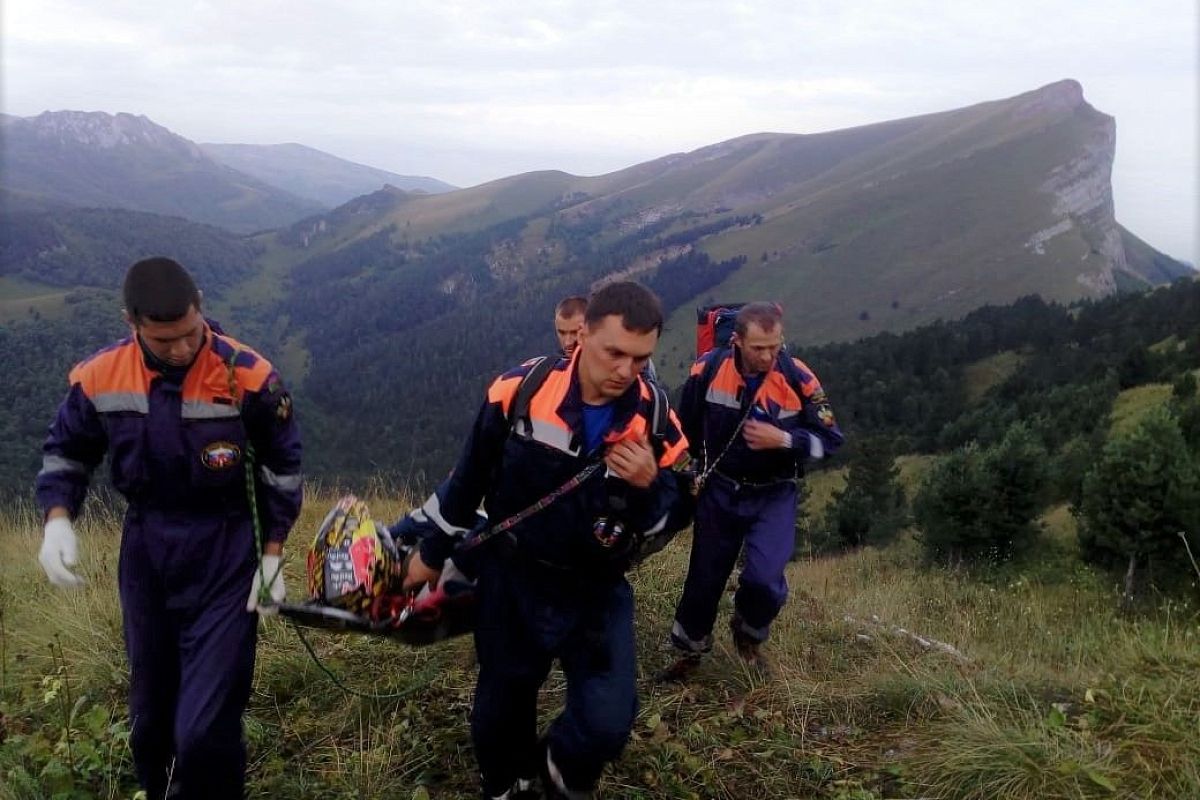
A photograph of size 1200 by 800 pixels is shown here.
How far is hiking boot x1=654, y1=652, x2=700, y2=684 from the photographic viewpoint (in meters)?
4.21

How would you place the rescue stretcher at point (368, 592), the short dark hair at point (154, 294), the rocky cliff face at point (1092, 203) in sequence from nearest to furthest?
the short dark hair at point (154, 294) → the rescue stretcher at point (368, 592) → the rocky cliff face at point (1092, 203)

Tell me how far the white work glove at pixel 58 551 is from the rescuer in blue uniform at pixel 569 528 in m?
1.14

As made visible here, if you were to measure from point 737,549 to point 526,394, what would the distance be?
1.97m

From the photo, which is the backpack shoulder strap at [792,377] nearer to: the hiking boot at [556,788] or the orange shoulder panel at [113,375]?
the hiking boot at [556,788]

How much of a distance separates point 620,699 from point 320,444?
91431 mm

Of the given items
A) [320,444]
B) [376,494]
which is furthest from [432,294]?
[376,494]

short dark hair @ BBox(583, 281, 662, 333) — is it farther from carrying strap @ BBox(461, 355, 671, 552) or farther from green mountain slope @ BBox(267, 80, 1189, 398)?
green mountain slope @ BBox(267, 80, 1189, 398)

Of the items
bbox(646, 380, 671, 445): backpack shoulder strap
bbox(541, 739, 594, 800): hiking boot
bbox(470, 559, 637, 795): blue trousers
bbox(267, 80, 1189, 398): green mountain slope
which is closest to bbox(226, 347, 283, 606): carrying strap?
bbox(470, 559, 637, 795): blue trousers

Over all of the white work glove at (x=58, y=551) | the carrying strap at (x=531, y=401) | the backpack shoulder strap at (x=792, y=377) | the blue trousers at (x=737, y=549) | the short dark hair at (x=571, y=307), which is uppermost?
the short dark hair at (x=571, y=307)

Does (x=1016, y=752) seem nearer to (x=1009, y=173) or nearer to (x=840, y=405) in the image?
(x=840, y=405)

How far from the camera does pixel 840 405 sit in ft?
197

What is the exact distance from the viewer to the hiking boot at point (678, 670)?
421cm

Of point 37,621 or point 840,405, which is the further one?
point 840,405

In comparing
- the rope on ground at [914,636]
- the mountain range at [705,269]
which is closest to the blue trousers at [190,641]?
the rope on ground at [914,636]
